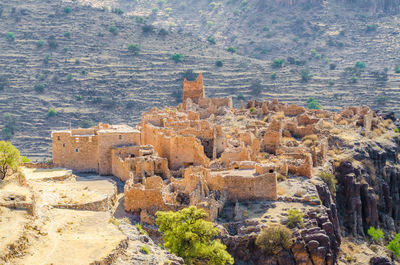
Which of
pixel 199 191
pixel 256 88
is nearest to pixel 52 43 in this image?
pixel 256 88

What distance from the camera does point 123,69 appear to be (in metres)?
113

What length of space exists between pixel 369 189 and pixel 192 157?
18.5 metres

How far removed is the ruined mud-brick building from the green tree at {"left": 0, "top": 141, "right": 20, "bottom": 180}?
23.1ft

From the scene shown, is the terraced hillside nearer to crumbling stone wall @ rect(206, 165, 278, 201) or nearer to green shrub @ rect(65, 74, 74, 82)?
green shrub @ rect(65, 74, 74, 82)

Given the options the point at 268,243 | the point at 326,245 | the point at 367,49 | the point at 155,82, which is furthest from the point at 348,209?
the point at 367,49

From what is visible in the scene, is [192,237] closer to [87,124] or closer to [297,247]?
[297,247]

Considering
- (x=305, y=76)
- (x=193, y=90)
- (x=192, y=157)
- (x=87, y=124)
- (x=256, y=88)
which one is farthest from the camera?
(x=305, y=76)

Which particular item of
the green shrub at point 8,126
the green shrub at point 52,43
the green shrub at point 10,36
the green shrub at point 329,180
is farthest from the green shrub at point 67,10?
the green shrub at point 329,180

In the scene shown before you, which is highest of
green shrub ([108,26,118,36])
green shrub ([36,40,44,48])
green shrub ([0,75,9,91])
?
green shrub ([108,26,118,36])

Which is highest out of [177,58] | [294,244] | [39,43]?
[39,43]

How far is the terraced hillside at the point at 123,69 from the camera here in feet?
326

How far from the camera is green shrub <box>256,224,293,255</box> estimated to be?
37156mm

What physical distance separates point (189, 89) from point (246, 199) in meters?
37.5

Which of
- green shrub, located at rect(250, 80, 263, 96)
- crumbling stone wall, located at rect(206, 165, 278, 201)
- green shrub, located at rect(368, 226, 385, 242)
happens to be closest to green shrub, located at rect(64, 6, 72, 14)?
green shrub, located at rect(250, 80, 263, 96)
